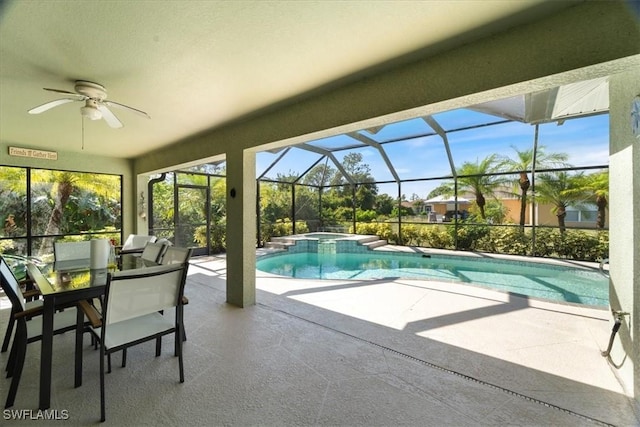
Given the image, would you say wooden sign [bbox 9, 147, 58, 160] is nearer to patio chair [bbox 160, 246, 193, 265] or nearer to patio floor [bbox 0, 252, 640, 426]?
patio floor [bbox 0, 252, 640, 426]

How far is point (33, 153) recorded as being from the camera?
5.33 meters

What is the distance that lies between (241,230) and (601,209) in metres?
9.56

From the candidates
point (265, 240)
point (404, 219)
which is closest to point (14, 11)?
point (265, 240)

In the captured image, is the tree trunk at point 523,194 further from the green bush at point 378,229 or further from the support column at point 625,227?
the support column at point 625,227

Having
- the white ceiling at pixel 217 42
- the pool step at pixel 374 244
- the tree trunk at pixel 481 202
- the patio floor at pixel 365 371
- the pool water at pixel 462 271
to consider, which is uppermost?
the white ceiling at pixel 217 42

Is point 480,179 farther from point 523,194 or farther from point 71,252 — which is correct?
point 71,252

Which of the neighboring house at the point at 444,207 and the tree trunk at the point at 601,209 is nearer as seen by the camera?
the tree trunk at the point at 601,209

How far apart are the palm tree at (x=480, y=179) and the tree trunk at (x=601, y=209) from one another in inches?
92.6

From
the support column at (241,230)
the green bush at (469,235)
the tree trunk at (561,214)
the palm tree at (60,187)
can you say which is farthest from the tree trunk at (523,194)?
the palm tree at (60,187)

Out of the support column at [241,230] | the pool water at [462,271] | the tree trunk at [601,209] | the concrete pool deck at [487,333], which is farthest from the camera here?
the tree trunk at [601,209]

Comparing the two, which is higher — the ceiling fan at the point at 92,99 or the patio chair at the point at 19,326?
the ceiling fan at the point at 92,99

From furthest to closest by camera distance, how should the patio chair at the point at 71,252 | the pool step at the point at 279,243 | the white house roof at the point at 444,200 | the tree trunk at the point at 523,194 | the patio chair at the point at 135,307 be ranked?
the pool step at the point at 279,243, the white house roof at the point at 444,200, the tree trunk at the point at 523,194, the patio chair at the point at 71,252, the patio chair at the point at 135,307

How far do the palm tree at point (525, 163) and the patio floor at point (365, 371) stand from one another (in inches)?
231

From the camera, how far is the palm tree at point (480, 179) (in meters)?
9.09
